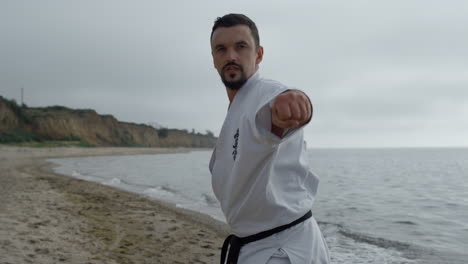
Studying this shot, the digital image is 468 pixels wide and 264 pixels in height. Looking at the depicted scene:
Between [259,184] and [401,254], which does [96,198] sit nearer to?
[401,254]

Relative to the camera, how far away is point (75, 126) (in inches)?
2057

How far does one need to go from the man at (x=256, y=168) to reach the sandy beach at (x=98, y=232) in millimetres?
3342

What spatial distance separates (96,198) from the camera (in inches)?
358

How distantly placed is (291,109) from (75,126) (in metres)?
56.7

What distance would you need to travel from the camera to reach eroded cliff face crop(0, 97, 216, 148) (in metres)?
41.2

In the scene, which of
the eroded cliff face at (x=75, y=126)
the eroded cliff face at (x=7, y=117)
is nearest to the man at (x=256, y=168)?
the eroded cliff face at (x=75, y=126)

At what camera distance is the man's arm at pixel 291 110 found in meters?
1.01

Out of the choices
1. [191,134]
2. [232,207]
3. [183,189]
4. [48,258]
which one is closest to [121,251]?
[48,258]

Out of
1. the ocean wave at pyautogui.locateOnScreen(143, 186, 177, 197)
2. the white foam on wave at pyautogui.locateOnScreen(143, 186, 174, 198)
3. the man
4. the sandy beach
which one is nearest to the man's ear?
the man

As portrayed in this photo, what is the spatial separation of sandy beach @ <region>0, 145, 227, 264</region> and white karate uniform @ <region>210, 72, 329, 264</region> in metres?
3.35

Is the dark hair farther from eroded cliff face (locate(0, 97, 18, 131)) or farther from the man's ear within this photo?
eroded cliff face (locate(0, 97, 18, 131))

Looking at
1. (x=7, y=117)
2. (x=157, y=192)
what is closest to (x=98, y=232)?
(x=157, y=192)

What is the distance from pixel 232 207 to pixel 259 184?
0.69 feet

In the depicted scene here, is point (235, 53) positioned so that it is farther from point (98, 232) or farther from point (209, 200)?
point (209, 200)
